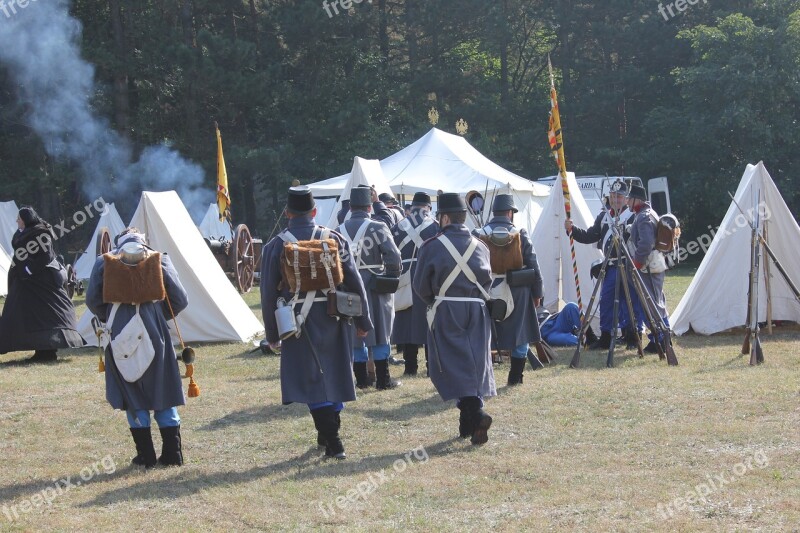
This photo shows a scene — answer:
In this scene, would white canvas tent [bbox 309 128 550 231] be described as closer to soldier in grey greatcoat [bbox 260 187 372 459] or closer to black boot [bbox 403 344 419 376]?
black boot [bbox 403 344 419 376]

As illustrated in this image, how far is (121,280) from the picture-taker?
584 cm

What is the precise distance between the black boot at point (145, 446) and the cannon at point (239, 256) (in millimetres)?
12929

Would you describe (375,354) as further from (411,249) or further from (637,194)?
(637,194)

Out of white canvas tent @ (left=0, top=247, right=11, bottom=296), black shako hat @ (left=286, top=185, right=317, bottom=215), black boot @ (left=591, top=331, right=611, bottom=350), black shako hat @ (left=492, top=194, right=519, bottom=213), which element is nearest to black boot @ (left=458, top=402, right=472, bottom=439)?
black shako hat @ (left=286, top=185, right=317, bottom=215)

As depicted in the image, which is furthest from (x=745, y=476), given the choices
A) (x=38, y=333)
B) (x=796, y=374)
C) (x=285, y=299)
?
(x=38, y=333)

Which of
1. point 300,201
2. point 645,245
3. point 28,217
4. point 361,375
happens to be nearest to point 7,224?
point 28,217

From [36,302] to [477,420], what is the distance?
6150 millimetres

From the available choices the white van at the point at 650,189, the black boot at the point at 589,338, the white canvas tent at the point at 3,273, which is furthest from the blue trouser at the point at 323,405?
the white van at the point at 650,189

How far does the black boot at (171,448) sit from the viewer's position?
19.9 ft

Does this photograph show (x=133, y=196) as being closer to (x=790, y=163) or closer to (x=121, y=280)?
(x=790, y=163)

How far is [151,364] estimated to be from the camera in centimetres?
590

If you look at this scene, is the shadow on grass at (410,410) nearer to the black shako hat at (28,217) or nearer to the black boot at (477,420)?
the black boot at (477,420)

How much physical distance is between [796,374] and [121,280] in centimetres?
541

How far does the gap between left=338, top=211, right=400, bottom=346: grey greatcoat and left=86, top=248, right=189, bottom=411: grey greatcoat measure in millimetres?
2406
